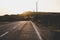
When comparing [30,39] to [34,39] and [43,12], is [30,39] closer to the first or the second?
[34,39]

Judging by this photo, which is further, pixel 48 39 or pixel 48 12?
pixel 48 12

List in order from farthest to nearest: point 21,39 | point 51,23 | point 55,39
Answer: point 51,23 → point 21,39 → point 55,39

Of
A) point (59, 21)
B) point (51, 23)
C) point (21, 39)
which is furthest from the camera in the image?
point (51, 23)

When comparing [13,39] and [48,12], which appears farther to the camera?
[48,12]

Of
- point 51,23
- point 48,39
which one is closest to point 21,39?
point 48,39

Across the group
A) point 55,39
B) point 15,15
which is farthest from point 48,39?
point 15,15

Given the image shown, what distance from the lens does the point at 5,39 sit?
1418cm

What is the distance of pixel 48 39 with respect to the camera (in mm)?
13883

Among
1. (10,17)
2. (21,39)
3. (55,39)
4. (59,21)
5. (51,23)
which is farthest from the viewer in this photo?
(51,23)

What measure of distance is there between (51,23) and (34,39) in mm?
5807

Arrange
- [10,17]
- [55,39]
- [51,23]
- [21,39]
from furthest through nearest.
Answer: [51,23], [10,17], [21,39], [55,39]

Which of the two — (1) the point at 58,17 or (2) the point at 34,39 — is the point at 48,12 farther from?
(2) the point at 34,39

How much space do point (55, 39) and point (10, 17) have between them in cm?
407

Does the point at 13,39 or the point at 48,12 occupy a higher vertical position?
the point at 48,12
